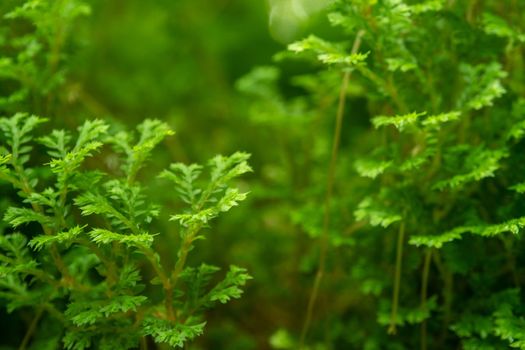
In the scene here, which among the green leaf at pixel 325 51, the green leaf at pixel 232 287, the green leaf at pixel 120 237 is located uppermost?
the green leaf at pixel 325 51

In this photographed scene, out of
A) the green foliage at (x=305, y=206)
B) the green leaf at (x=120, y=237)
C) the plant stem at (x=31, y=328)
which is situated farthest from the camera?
the plant stem at (x=31, y=328)

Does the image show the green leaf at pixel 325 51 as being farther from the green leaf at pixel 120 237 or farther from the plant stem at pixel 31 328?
the plant stem at pixel 31 328

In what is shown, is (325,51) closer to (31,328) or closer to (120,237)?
(120,237)

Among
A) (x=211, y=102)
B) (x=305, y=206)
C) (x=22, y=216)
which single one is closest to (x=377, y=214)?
(x=305, y=206)

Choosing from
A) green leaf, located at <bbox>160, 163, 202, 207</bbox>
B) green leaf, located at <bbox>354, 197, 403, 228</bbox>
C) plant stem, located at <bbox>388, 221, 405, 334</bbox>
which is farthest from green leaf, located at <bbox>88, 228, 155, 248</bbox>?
plant stem, located at <bbox>388, 221, 405, 334</bbox>

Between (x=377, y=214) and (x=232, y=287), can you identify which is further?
(x=377, y=214)

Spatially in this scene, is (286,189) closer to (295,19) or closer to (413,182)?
(413,182)

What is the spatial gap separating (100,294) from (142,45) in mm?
1350

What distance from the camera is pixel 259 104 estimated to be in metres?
1.73

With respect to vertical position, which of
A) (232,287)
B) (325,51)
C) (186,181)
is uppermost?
(325,51)

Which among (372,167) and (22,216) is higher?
(372,167)

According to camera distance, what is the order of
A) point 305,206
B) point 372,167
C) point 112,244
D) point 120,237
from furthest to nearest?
point 305,206 → point 372,167 → point 112,244 → point 120,237

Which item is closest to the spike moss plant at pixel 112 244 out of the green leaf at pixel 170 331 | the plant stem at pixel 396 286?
the green leaf at pixel 170 331

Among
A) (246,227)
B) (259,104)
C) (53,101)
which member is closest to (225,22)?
(259,104)
